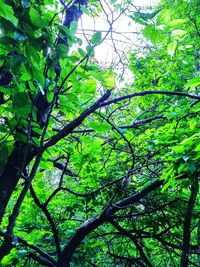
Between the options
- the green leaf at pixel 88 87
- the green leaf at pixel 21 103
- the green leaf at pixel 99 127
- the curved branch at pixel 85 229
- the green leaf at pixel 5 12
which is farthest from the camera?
the curved branch at pixel 85 229

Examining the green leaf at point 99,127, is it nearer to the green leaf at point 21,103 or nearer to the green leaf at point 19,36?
the green leaf at point 21,103

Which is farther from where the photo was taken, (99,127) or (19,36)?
(99,127)

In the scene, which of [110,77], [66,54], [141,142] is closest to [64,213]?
[141,142]

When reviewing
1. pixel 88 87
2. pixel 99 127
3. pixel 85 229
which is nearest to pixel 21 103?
pixel 99 127

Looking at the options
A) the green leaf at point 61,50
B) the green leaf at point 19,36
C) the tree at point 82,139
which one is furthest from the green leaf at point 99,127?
the green leaf at point 19,36

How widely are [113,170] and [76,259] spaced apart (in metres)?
Answer: 1.30

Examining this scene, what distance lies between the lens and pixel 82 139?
166 cm

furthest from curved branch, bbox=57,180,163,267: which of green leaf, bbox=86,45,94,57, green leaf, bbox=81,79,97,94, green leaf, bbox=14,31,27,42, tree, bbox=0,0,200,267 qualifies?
green leaf, bbox=14,31,27,42

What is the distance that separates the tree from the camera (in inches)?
34.8

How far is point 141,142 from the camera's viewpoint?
3447 mm

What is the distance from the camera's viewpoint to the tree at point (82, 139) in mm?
885

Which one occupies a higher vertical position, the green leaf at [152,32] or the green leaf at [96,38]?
the green leaf at [152,32]

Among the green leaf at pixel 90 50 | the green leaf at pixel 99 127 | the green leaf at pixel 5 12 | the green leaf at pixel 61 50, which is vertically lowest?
the green leaf at pixel 5 12

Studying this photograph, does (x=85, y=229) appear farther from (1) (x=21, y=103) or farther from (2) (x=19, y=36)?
(2) (x=19, y=36)
